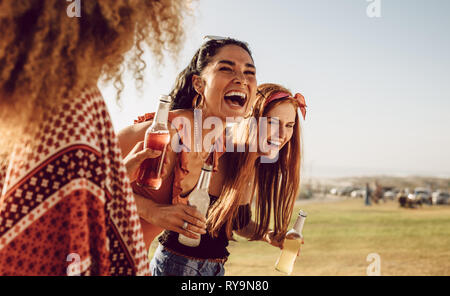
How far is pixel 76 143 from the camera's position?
117 cm

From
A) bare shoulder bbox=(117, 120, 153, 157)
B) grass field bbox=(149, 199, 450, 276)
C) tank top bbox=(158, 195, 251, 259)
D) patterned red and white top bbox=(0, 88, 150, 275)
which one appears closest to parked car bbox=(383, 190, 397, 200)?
grass field bbox=(149, 199, 450, 276)

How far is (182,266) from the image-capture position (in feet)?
8.66

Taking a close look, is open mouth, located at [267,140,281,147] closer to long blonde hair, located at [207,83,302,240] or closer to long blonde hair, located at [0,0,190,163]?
long blonde hair, located at [207,83,302,240]

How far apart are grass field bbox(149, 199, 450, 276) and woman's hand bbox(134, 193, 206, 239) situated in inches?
188

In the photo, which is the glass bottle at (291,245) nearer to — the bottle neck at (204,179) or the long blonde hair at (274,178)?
the long blonde hair at (274,178)

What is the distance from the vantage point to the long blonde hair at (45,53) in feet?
3.81

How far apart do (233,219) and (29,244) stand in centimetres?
200

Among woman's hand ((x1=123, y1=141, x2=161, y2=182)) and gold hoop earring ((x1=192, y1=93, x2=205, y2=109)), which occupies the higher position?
gold hoop earring ((x1=192, y1=93, x2=205, y2=109))

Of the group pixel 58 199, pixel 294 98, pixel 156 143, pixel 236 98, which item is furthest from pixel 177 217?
pixel 294 98

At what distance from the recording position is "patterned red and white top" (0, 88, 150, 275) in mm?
1145

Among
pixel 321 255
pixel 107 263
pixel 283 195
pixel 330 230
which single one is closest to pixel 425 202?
pixel 330 230

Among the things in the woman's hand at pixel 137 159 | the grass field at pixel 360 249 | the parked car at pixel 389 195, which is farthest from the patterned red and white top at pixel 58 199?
the parked car at pixel 389 195

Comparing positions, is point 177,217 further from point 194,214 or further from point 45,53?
point 45,53

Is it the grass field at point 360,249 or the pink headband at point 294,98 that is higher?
the pink headband at point 294,98
